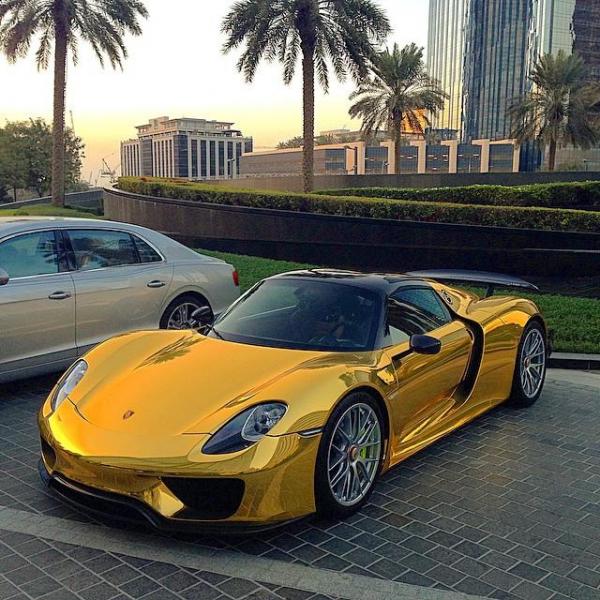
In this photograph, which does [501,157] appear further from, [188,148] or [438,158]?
[188,148]

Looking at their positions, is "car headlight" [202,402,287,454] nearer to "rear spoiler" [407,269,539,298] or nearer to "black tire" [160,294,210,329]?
"rear spoiler" [407,269,539,298]

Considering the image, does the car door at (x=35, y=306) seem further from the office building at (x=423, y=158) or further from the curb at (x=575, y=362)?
the office building at (x=423, y=158)

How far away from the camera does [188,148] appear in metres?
117

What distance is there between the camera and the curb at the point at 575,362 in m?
8.05

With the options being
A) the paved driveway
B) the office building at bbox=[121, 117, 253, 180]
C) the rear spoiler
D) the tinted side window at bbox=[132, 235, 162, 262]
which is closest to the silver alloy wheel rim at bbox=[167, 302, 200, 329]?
the tinted side window at bbox=[132, 235, 162, 262]

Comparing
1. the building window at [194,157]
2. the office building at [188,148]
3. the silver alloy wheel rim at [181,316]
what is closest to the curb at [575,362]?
the silver alloy wheel rim at [181,316]

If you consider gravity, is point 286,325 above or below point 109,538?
above

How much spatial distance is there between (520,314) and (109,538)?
13.1 ft

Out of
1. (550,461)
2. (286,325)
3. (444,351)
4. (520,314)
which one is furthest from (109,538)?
(520,314)

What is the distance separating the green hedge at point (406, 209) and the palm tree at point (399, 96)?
2260 centimetres

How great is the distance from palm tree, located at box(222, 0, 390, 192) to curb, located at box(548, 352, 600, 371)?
17696mm

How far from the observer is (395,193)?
2286 cm

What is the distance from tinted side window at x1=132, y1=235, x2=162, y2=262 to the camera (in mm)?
7254

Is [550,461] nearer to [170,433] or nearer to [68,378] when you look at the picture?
[170,433]
